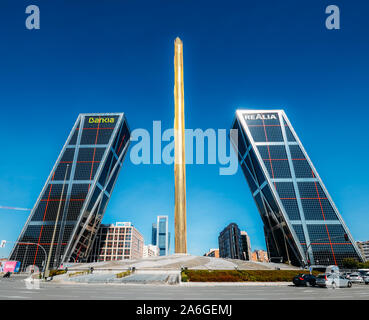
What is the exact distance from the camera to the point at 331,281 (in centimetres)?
1927

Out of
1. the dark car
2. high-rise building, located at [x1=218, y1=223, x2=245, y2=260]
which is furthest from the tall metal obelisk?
high-rise building, located at [x1=218, y1=223, x2=245, y2=260]

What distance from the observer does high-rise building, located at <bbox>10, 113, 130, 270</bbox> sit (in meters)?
65.9

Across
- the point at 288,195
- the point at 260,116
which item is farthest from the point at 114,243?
the point at 260,116

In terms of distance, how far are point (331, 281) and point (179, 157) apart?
49.5m

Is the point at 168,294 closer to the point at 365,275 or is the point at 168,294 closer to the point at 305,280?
the point at 305,280

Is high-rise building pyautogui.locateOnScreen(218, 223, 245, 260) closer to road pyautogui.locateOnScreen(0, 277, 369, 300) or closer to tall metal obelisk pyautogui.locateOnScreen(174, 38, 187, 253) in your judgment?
tall metal obelisk pyautogui.locateOnScreen(174, 38, 187, 253)

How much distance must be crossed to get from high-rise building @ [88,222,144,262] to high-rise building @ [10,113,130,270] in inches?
1854

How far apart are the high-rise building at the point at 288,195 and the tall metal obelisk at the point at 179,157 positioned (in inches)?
1001

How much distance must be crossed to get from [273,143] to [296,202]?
2079 cm

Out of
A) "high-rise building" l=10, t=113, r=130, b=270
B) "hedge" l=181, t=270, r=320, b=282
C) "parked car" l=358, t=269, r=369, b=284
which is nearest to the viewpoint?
"hedge" l=181, t=270, r=320, b=282

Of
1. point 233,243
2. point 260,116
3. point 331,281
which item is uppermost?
point 260,116

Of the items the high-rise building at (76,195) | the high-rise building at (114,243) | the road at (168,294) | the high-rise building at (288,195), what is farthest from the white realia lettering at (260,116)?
the high-rise building at (114,243)
